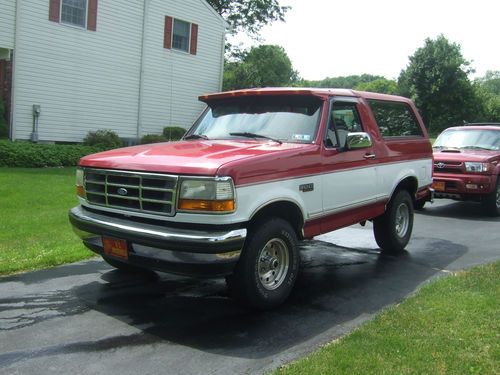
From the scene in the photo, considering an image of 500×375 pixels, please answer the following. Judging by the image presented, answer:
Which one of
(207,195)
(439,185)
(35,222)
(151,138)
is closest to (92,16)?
(151,138)

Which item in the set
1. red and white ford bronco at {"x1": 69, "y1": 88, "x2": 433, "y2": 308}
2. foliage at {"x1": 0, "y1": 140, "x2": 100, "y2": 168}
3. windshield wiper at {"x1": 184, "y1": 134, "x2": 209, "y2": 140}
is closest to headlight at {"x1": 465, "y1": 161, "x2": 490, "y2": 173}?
red and white ford bronco at {"x1": 69, "y1": 88, "x2": 433, "y2": 308}

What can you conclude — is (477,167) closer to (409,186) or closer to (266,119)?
(409,186)

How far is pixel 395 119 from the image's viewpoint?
281 inches

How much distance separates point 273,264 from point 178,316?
38.1 inches

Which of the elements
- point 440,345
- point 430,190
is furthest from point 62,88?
point 440,345

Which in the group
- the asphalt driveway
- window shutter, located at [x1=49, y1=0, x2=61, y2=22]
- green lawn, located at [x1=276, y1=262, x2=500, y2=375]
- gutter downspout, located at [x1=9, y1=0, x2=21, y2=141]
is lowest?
the asphalt driveway

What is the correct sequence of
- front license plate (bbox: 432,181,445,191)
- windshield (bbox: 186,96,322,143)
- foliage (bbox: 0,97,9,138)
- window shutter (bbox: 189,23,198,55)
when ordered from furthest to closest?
window shutter (bbox: 189,23,198,55) → foliage (bbox: 0,97,9,138) → front license plate (bbox: 432,181,445,191) → windshield (bbox: 186,96,322,143)

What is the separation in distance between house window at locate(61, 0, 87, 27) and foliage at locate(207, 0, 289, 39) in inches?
607

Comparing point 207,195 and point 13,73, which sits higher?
point 13,73

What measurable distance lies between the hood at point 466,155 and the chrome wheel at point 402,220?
3.89 m

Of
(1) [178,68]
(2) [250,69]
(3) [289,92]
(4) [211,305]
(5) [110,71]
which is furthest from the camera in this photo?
(2) [250,69]

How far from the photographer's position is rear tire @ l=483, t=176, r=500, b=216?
419 inches

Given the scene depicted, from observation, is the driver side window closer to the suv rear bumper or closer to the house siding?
the suv rear bumper

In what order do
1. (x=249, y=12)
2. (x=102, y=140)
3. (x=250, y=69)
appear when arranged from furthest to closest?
(x=250, y=69) → (x=249, y=12) → (x=102, y=140)
